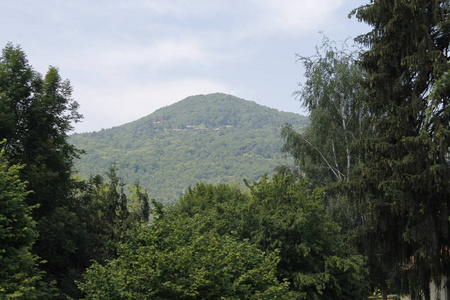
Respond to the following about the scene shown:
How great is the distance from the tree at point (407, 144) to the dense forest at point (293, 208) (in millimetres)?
47

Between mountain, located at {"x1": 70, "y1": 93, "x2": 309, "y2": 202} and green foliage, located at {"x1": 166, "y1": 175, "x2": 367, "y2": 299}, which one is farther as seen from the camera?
mountain, located at {"x1": 70, "y1": 93, "x2": 309, "y2": 202}

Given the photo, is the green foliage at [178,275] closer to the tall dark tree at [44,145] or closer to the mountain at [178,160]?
the tall dark tree at [44,145]

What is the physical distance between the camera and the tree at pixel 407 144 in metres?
14.6

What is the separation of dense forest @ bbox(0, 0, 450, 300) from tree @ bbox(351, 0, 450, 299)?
5cm

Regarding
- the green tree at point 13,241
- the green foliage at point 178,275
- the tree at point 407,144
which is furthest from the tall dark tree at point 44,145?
the tree at point 407,144

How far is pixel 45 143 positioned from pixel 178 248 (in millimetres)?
10573

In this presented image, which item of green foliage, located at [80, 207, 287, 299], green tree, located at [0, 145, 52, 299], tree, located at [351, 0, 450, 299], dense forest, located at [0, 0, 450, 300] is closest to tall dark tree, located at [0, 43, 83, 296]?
dense forest, located at [0, 0, 450, 300]

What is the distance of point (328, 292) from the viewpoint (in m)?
19.4

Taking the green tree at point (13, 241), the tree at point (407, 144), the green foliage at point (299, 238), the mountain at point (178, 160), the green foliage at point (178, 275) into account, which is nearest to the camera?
the green foliage at point (178, 275)

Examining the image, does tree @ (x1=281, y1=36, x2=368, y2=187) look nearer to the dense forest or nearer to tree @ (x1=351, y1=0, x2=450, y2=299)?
the dense forest

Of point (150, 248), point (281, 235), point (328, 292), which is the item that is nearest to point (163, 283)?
point (150, 248)

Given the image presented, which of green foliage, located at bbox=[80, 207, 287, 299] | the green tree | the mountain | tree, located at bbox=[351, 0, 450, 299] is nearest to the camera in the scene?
green foliage, located at bbox=[80, 207, 287, 299]

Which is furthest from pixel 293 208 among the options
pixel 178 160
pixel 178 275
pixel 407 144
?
pixel 178 160

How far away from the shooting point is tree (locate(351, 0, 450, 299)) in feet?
47.9
